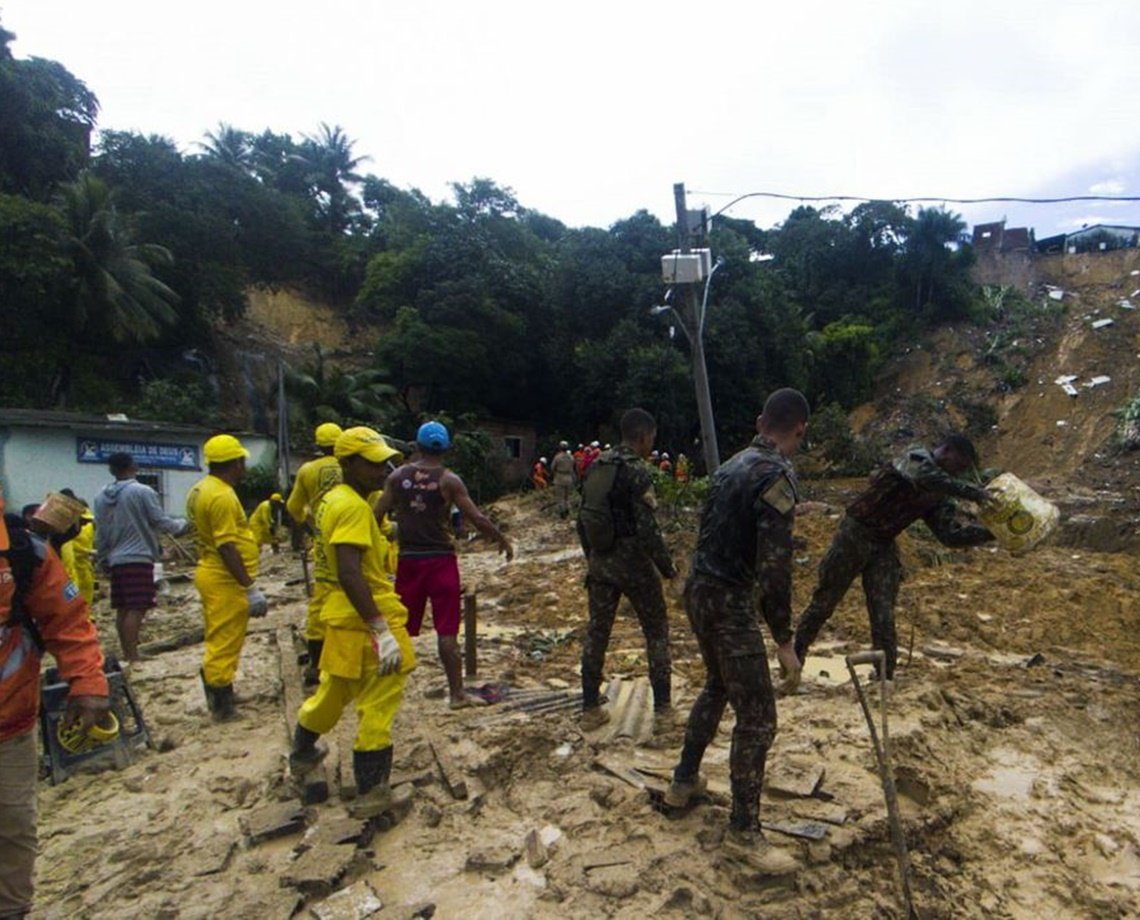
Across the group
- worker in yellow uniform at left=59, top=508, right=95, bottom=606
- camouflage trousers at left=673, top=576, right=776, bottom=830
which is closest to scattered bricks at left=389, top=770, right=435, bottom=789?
camouflage trousers at left=673, top=576, right=776, bottom=830

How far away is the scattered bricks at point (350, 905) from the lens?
272 centimetres

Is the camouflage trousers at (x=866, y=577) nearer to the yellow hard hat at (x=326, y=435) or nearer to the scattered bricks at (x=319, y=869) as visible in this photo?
the scattered bricks at (x=319, y=869)

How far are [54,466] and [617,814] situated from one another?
1953 cm

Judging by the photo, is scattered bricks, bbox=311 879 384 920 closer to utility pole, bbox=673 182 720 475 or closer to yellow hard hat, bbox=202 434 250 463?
yellow hard hat, bbox=202 434 250 463

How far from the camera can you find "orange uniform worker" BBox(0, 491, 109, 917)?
252cm

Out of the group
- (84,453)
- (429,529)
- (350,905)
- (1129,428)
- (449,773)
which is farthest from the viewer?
(1129,428)

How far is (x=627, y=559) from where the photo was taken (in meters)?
4.34

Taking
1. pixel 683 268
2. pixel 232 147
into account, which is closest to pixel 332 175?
pixel 232 147

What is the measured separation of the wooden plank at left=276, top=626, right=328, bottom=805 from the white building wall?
521 inches

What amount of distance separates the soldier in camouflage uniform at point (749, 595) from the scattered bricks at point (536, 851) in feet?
2.51

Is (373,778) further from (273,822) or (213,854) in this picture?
(213,854)

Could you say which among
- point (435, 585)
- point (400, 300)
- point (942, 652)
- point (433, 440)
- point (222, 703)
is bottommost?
point (942, 652)

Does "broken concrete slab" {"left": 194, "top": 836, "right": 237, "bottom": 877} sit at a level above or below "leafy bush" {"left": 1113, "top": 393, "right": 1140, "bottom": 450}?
below

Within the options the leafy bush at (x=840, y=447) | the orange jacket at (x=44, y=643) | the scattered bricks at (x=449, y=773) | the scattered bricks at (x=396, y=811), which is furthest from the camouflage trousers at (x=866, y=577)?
the leafy bush at (x=840, y=447)
